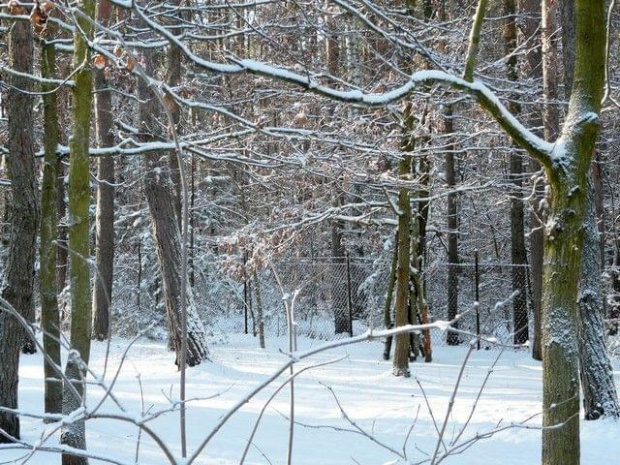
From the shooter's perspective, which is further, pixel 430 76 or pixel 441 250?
pixel 441 250

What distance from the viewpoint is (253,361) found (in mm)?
11812

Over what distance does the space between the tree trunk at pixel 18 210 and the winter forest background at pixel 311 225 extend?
20 mm

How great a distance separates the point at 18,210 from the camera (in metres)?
6.21

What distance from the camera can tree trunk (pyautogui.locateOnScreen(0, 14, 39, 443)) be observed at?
6.18 m

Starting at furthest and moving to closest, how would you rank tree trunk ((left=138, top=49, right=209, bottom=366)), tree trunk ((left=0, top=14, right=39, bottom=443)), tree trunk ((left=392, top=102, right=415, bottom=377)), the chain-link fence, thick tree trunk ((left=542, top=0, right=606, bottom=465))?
1. the chain-link fence
2. tree trunk ((left=138, top=49, right=209, bottom=366))
3. tree trunk ((left=392, top=102, right=415, bottom=377))
4. tree trunk ((left=0, top=14, right=39, bottom=443))
5. thick tree trunk ((left=542, top=0, right=606, bottom=465))

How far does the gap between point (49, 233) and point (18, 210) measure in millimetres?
411

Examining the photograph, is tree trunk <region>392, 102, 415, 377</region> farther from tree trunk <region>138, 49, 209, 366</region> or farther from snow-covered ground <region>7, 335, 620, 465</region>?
tree trunk <region>138, 49, 209, 366</region>

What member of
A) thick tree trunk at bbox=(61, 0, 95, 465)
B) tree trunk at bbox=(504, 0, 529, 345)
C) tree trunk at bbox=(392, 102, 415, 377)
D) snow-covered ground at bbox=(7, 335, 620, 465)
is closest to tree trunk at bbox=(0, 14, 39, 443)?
snow-covered ground at bbox=(7, 335, 620, 465)

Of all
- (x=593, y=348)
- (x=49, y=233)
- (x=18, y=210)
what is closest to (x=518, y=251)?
(x=593, y=348)

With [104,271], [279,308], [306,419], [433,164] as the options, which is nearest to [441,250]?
[279,308]

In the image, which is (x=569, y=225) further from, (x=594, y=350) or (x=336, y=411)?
(x=336, y=411)

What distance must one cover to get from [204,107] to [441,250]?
13931mm

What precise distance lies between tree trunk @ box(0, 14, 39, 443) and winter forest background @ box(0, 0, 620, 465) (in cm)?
2

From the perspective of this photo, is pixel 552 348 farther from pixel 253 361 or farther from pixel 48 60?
pixel 253 361
